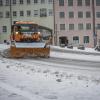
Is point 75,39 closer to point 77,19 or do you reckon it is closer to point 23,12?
point 77,19

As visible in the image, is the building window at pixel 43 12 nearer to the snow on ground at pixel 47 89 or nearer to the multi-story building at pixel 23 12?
the multi-story building at pixel 23 12

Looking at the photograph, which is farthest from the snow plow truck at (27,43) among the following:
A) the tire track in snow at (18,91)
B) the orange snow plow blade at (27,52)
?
the tire track in snow at (18,91)

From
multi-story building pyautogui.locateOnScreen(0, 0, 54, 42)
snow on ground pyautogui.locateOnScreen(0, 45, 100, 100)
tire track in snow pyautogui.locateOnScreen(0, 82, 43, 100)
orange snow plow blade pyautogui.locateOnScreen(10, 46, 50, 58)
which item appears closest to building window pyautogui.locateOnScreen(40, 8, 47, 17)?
multi-story building pyautogui.locateOnScreen(0, 0, 54, 42)

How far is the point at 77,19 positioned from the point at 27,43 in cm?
5202

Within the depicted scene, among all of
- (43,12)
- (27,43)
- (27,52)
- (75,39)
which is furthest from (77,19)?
(27,52)

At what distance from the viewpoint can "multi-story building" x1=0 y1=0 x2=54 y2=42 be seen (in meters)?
80.2

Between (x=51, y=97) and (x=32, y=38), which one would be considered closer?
(x=51, y=97)

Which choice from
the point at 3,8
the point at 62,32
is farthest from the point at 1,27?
the point at 62,32

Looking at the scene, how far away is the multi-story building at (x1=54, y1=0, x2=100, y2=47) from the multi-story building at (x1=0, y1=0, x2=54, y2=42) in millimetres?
1932

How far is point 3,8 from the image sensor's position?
3216 inches

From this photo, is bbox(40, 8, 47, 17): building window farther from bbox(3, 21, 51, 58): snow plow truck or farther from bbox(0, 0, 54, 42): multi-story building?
bbox(3, 21, 51, 58): snow plow truck

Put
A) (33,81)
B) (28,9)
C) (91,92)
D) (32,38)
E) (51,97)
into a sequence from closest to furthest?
1. (51,97)
2. (91,92)
3. (33,81)
4. (32,38)
5. (28,9)

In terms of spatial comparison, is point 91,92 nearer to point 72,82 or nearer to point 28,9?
point 72,82

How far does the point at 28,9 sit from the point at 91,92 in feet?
232
